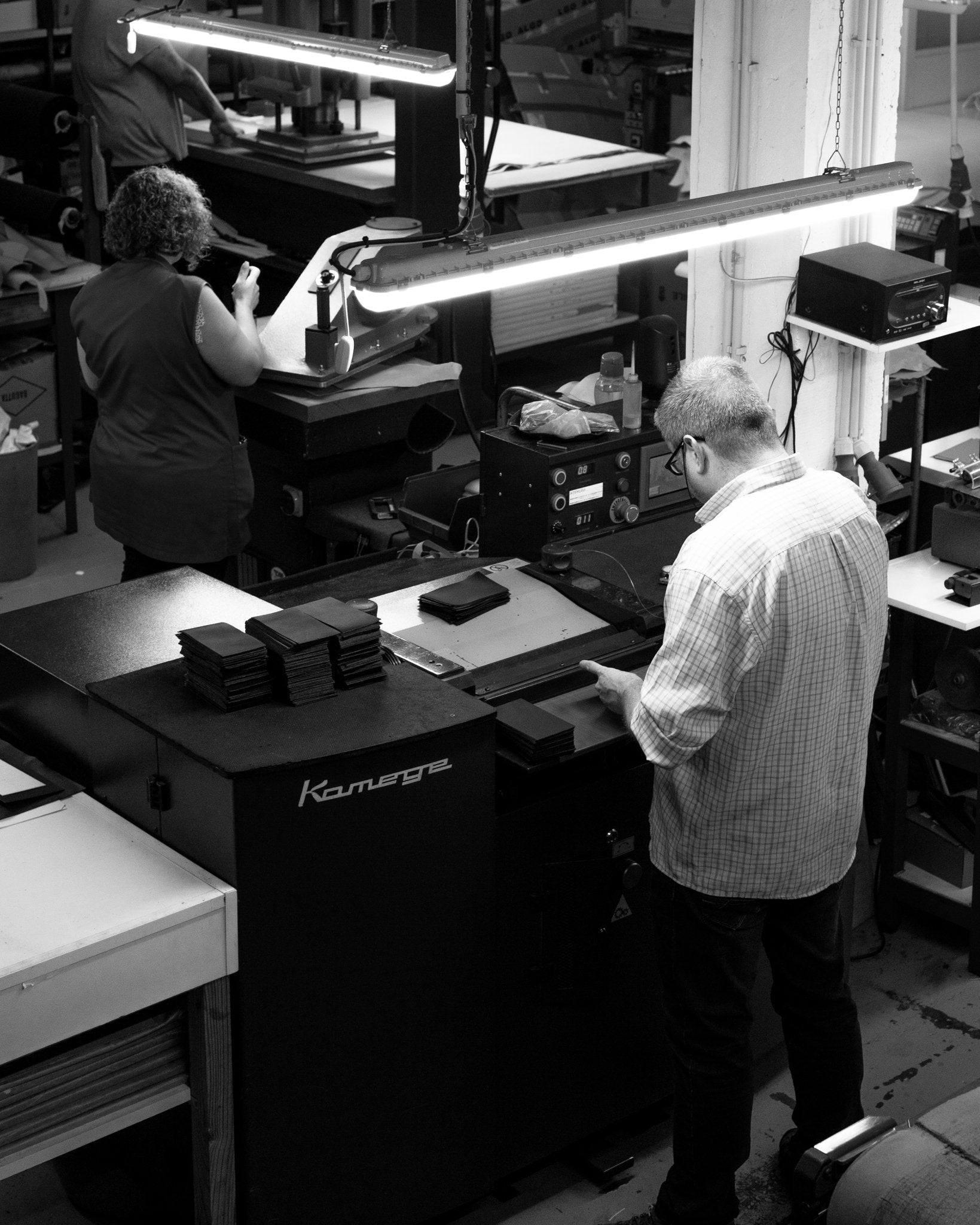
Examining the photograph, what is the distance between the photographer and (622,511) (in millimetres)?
3395

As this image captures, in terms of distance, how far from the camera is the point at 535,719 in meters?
2.62

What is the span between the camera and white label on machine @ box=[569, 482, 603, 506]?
3.29 m

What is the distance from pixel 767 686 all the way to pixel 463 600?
2.31 ft

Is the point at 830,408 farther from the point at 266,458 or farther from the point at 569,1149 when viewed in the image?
the point at 569,1149

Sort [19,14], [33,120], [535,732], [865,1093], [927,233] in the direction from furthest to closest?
[19,14] < [33,120] < [927,233] < [865,1093] < [535,732]

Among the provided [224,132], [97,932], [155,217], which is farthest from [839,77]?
[224,132]

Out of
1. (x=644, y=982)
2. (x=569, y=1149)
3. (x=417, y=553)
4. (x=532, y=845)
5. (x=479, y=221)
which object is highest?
(x=479, y=221)

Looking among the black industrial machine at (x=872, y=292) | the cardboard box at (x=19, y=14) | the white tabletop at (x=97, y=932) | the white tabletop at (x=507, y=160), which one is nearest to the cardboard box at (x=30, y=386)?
the white tabletop at (x=507, y=160)

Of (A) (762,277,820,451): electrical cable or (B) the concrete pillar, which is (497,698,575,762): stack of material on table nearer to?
(A) (762,277,820,451): electrical cable

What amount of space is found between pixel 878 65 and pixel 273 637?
1.90m

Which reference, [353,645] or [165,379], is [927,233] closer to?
[165,379]

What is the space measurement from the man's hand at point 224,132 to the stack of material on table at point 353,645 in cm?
420

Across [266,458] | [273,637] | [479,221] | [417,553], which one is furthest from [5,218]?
[273,637]

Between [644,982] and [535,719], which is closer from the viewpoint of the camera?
[535,719]
